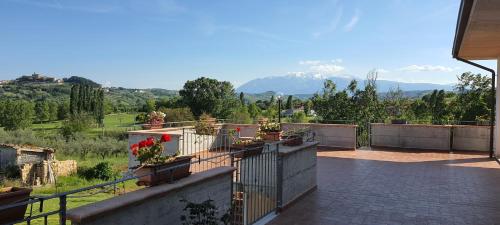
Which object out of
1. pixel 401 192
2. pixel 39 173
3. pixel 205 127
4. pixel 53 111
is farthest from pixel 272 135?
pixel 53 111

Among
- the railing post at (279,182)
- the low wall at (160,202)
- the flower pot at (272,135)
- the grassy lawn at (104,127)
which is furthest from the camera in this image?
the grassy lawn at (104,127)

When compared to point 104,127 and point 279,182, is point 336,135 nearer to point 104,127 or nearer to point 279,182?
point 279,182

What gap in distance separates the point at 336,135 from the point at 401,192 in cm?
614

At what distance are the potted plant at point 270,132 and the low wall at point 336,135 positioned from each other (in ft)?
19.1

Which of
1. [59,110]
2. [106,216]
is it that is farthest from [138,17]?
[59,110]

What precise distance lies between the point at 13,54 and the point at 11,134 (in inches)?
533

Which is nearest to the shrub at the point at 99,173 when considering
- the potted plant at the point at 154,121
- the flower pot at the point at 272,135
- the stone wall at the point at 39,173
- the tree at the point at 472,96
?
the stone wall at the point at 39,173

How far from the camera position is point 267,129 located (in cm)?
700

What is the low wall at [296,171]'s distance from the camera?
555 centimetres

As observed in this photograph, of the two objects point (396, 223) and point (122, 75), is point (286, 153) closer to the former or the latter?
point (396, 223)

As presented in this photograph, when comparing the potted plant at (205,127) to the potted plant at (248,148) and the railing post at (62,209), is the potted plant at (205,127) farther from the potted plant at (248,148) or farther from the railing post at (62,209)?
the railing post at (62,209)

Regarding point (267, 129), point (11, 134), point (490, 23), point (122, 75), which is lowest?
point (11, 134)

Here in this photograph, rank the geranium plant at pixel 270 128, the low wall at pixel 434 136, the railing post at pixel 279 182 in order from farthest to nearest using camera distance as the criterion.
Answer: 1. the low wall at pixel 434 136
2. the geranium plant at pixel 270 128
3. the railing post at pixel 279 182

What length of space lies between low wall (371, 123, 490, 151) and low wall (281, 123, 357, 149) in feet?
3.79
